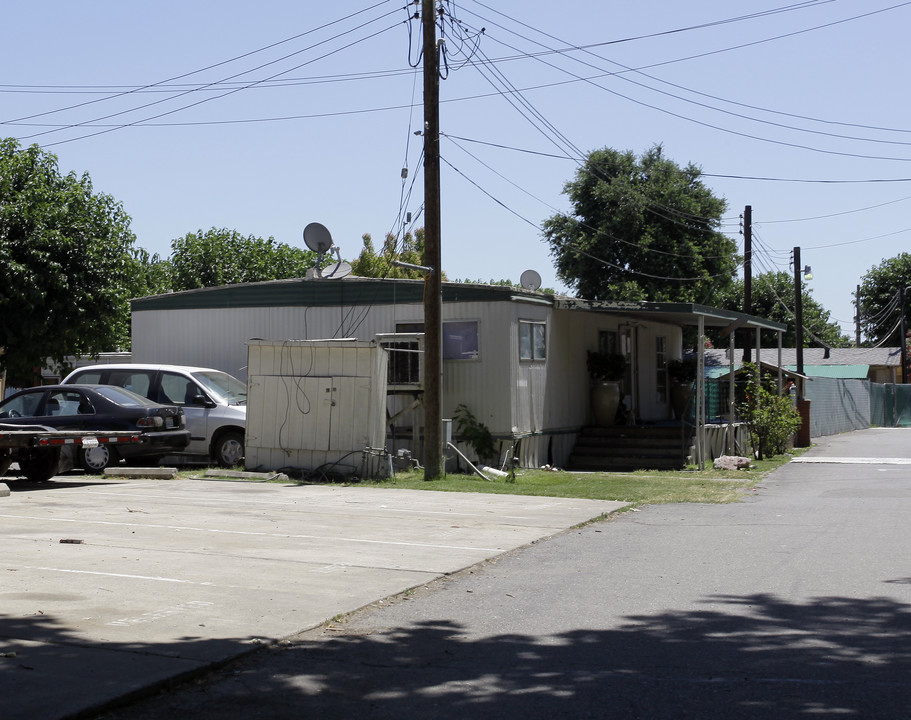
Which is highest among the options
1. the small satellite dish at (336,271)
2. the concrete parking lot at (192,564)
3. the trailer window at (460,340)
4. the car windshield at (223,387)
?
the small satellite dish at (336,271)

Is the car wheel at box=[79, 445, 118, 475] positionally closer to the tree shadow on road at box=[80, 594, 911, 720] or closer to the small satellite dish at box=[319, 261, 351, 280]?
the small satellite dish at box=[319, 261, 351, 280]

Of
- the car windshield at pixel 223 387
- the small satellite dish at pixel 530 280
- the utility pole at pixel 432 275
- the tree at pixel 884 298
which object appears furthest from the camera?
the tree at pixel 884 298

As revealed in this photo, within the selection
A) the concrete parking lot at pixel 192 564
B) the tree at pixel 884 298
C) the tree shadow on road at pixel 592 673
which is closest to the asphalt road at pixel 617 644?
the tree shadow on road at pixel 592 673

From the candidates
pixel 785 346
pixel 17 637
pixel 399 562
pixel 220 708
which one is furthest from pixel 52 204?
pixel 785 346

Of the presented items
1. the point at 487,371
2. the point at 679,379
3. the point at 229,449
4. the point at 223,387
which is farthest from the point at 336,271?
the point at 679,379

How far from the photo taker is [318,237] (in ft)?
62.1

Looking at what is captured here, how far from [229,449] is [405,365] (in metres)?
3.48

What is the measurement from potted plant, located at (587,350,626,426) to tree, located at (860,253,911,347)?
47.8 m

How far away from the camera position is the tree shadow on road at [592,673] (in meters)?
5.08

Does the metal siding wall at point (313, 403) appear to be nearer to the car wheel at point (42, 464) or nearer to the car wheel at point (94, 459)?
the car wheel at point (94, 459)

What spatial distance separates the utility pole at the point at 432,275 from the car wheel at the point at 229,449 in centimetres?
376

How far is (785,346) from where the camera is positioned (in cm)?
6184

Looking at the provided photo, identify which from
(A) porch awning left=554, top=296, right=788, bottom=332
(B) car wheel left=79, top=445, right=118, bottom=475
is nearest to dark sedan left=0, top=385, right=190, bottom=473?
(B) car wheel left=79, top=445, right=118, bottom=475

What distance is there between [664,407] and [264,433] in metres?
12.5
